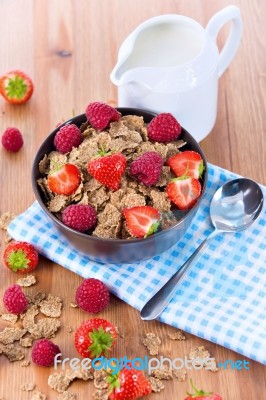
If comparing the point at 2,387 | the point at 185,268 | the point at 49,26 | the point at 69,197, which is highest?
the point at 49,26

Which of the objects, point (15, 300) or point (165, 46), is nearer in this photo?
point (15, 300)

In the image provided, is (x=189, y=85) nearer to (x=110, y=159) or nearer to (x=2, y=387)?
(x=110, y=159)

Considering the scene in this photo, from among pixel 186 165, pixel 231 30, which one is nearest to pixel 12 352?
pixel 186 165

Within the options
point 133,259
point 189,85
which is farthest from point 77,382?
point 189,85

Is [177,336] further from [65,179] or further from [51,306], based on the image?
[65,179]

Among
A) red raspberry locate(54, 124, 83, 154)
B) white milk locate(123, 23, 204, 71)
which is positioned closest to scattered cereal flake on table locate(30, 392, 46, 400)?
red raspberry locate(54, 124, 83, 154)

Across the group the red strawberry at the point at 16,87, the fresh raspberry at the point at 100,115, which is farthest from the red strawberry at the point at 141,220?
the red strawberry at the point at 16,87
